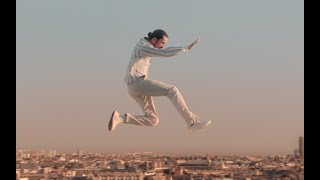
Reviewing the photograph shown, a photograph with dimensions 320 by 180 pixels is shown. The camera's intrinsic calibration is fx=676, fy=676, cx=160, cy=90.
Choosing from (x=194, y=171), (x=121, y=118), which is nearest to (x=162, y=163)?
(x=194, y=171)

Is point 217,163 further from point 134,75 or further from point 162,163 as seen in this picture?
point 134,75

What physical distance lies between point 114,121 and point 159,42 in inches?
28.5

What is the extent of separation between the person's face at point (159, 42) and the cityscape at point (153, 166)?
1936mm

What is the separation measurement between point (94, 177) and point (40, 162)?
94cm

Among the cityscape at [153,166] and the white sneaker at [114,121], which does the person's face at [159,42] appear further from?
the cityscape at [153,166]

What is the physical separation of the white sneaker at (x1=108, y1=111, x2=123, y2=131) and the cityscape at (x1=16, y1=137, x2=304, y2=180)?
1627 millimetres

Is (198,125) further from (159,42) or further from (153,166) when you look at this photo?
(153,166)

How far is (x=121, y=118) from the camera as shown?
5.45m

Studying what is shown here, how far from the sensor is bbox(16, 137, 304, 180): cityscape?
755cm

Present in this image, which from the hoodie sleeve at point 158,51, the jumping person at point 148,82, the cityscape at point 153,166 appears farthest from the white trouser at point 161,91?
the cityscape at point 153,166

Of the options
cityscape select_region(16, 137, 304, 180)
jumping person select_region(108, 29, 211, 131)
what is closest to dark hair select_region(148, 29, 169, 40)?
jumping person select_region(108, 29, 211, 131)

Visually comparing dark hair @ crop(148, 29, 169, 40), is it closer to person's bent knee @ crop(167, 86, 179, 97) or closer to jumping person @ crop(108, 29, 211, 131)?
jumping person @ crop(108, 29, 211, 131)

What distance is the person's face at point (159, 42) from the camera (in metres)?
5.33
